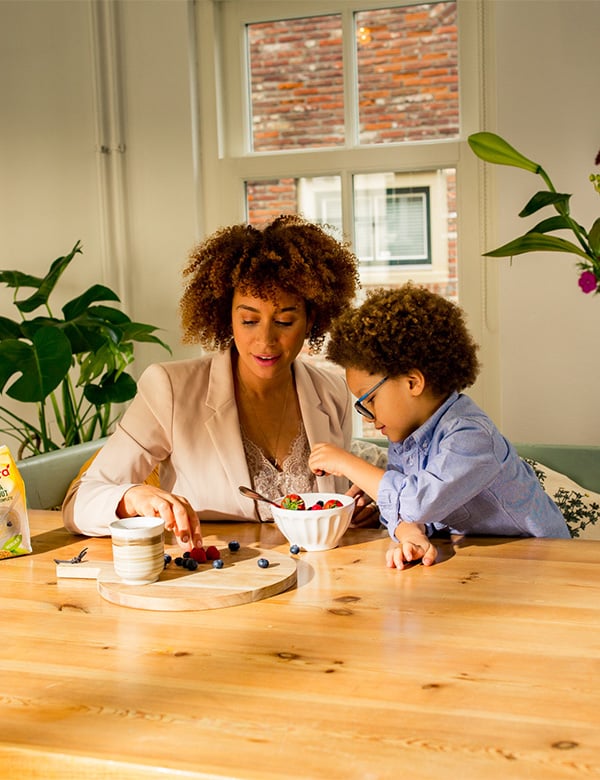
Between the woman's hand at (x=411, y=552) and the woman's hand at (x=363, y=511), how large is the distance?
30cm

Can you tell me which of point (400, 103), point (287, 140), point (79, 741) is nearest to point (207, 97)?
point (287, 140)

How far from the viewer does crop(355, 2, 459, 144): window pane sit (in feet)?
12.5

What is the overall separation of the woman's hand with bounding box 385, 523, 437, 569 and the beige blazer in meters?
0.49

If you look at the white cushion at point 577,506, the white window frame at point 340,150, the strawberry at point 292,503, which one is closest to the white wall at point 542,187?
the white window frame at point 340,150

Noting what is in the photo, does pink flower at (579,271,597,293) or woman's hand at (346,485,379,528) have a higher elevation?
pink flower at (579,271,597,293)

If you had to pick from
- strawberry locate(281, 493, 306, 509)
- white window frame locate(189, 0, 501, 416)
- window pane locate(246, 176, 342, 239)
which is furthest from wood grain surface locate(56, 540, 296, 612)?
window pane locate(246, 176, 342, 239)

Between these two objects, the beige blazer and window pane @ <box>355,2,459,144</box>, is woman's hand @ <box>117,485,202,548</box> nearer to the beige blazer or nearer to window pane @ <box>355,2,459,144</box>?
the beige blazer

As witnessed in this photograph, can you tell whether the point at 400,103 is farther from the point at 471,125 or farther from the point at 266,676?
the point at 266,676

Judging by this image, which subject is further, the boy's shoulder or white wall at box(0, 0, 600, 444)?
white wall at box(0, 0, 600, 444)

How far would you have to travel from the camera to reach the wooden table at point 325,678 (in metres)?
0.87

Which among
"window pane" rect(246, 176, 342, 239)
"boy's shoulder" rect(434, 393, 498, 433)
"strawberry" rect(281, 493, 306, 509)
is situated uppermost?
"window pane" rect(246, 176, 342, 239)

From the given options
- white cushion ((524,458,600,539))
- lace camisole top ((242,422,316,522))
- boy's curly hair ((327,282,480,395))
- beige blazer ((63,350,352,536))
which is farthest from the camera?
white cushion ((524,458,600,539))

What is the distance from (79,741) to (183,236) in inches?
133

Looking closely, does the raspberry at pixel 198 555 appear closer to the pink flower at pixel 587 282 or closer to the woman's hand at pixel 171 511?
the woman's hand at pixel 171 511
